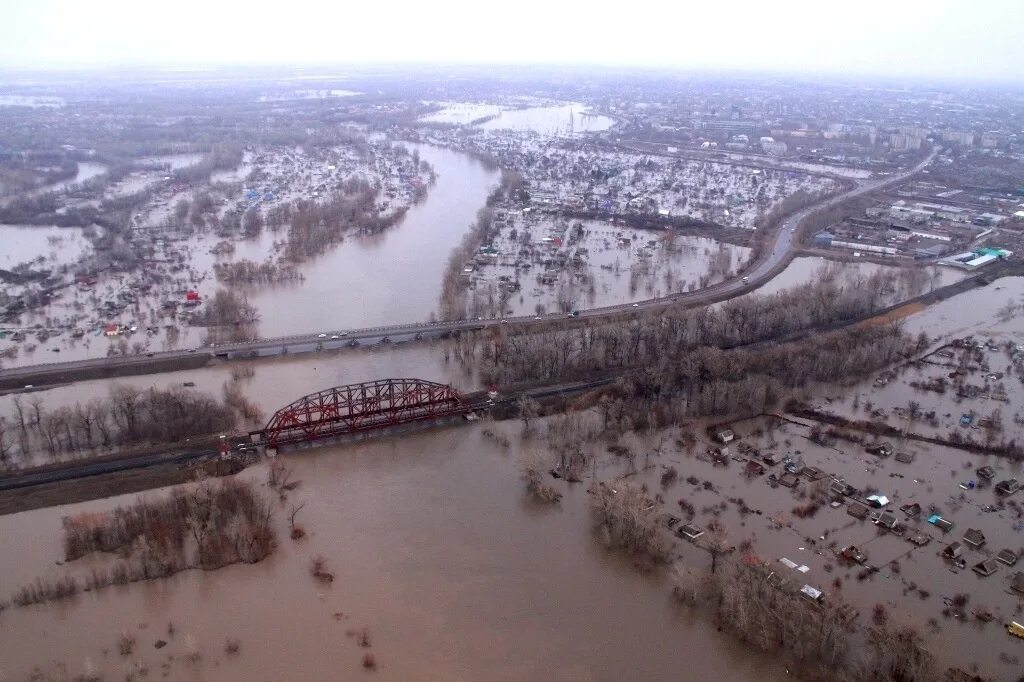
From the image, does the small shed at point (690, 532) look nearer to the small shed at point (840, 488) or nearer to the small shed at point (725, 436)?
the small shed at point (840, 488)

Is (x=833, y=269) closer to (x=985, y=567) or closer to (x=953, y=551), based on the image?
(x=953, y=551)

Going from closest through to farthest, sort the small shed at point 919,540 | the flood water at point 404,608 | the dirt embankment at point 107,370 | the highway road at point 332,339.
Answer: the flood water at point 404,608, the small shed at point 919,540, the dirt embankment at point 107,370, the highway road at point 332,339

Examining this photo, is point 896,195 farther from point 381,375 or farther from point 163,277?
point 163,277

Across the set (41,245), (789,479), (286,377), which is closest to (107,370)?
(286,377)

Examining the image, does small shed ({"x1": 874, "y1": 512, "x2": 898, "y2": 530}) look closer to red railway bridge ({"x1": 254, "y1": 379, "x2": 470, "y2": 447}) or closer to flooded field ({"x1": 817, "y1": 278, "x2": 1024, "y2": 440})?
flooded field ({"x1": 817, "y1": 278, "x2": 1024, "y2": 440})

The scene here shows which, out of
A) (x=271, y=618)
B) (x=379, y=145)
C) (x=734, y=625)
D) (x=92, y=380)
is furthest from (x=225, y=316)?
(x=379, y=145)

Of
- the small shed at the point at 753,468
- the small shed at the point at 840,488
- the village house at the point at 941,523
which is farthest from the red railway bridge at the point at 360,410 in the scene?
the village house at the point at 941,523

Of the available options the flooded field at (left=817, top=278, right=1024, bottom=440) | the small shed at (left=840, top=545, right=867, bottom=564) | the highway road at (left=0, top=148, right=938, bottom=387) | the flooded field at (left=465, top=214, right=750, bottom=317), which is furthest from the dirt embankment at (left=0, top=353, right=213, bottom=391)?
the flooded field at (left=817, top=278, right=1024, bottom=440)
